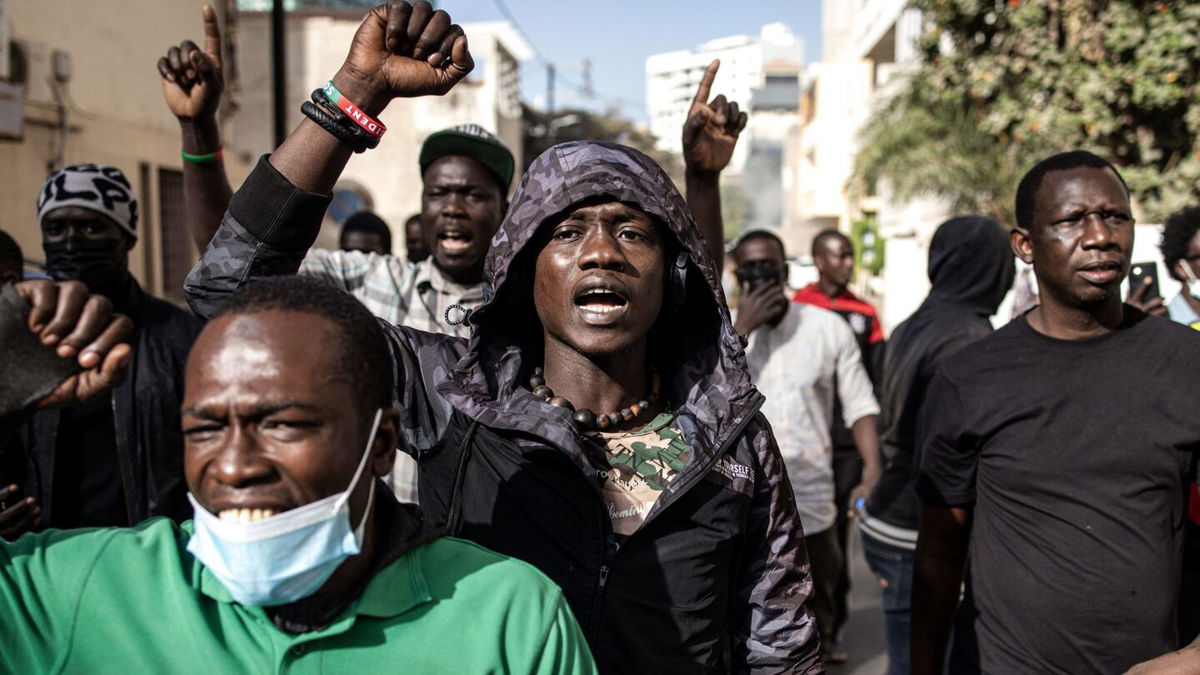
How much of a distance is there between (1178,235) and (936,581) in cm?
274

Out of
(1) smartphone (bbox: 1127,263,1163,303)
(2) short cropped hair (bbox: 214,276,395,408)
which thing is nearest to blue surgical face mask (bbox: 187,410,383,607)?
(2) short cropped hair (bbox: 214,276,395,408)

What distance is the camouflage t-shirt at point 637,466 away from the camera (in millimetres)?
→ 2031

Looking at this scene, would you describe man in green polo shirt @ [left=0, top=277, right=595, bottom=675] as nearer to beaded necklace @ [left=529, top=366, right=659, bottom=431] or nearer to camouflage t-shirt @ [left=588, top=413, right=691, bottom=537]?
camouflage t-shirt @ [left=588, top=413, right=691, bottom=537]

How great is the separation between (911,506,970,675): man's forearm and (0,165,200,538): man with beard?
2287 mm

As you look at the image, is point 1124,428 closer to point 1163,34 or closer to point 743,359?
point 743,359

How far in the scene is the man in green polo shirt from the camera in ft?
4.85

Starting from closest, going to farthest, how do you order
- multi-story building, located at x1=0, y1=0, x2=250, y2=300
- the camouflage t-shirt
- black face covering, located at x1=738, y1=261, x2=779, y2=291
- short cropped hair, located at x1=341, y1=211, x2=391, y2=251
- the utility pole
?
1. the camouflage t-shirt
2. black face covering, located at x1=738, y1=261, x2=779, y2=291
3. the utility pole
4. short cropped hair, located at x1=341, y1=211, x2=391, y2=251
5. multi-story building, located at x1=0, y1=0, x2=250, y2=300

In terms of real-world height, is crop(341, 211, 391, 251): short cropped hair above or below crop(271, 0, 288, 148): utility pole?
below

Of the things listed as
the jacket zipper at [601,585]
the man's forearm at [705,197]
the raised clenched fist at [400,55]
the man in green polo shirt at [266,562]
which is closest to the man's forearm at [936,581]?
the man's forearm at [705,197]

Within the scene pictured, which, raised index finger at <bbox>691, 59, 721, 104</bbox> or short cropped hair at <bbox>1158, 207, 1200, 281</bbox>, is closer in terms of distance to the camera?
raised index finger at <bbox>691, 59, 721, 104</bbox>

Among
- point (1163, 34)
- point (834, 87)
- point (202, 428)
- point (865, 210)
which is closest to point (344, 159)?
point (202, 428)

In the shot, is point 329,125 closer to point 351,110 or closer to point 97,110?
point 351,110

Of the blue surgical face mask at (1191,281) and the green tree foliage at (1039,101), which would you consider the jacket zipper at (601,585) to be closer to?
the blue surgical face mask at (1191,281)

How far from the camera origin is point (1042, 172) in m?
3.14
